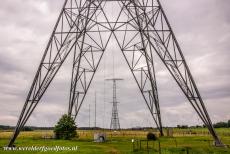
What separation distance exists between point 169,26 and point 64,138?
1783 centimetres

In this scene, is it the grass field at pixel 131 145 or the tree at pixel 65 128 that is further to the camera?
the tree at pixel 65 128

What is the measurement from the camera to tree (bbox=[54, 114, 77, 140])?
41.0 m

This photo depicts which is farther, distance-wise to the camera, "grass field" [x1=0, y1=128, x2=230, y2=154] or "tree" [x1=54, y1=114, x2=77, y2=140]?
"tree" [x1=54, y1=114, x2=77, y2=140]

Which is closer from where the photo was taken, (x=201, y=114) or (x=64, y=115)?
(x=201, y=114)

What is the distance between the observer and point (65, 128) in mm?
42219

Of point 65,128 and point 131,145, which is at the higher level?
point 65,128

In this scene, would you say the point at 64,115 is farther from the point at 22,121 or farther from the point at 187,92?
the point at 187,92

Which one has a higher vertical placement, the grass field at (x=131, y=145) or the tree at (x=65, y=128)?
the tree at (x=65, y=128)

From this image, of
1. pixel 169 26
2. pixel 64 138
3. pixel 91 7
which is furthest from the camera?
pixel 64 138

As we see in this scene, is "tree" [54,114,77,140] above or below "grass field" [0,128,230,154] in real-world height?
above

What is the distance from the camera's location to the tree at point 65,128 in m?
41.0

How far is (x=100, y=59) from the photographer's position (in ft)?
131

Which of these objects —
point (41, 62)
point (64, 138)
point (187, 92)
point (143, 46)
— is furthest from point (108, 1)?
point (64, 138)

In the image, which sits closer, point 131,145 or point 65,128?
point 131,145
